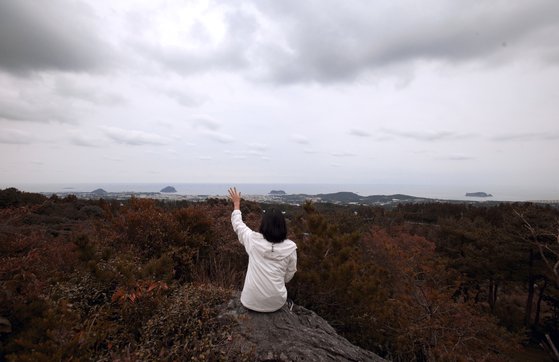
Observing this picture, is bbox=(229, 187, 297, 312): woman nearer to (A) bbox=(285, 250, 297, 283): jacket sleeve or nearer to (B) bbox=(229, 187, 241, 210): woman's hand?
(A) bbox=(285, 250, 297, 283): jacket sleeve

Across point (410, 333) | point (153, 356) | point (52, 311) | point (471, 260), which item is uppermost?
point (52, 311)

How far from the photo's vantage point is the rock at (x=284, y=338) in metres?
3.41

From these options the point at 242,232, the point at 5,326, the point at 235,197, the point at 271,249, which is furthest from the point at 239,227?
the point at 5,326

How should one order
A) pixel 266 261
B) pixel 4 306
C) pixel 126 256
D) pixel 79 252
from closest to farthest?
pixel 4 306 < pixel 266 261 < pixel 79 252 < pixel 126 256

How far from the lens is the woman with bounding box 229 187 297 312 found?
366 cm

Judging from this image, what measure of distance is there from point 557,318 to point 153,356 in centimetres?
2192

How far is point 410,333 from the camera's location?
6.01m

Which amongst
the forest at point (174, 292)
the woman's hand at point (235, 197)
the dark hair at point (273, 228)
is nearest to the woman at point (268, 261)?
the dark hair at point (273, 228)

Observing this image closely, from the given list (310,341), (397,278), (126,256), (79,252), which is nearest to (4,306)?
(79,252)

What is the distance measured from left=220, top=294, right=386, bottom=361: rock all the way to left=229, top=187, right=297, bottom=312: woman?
0.18m

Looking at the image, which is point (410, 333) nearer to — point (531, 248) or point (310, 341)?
point (310, 341)

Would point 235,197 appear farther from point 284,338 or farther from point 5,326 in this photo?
point 5,326

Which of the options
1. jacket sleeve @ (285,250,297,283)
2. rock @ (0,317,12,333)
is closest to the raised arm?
jacket sleeve @ (285,250,297,283)

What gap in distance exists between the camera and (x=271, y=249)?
12.0ft
